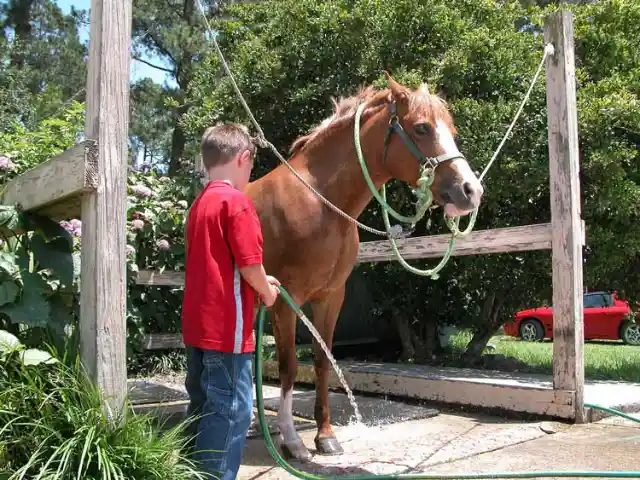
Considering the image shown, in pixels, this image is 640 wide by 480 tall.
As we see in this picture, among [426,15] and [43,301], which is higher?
[426,15]

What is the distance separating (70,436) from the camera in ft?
7.49

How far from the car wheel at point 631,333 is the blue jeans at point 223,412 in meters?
15.6

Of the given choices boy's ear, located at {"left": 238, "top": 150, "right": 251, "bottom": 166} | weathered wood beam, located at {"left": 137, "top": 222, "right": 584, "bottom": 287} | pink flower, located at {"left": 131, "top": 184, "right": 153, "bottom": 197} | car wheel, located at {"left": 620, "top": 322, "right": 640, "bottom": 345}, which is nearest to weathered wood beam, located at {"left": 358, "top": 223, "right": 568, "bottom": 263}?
weathered wood beam, located at {"left": 137, "top": 222, "right": 584, "bottom": 287}

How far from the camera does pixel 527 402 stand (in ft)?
14.4

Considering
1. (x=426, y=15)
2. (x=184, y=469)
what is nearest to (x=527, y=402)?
(x=184, y=469)

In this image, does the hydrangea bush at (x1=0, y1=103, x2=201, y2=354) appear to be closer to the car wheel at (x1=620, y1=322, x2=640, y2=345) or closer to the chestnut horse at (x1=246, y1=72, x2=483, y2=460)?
the chestnut horse at (x1=246, y1=72, x2=483, y2=460)

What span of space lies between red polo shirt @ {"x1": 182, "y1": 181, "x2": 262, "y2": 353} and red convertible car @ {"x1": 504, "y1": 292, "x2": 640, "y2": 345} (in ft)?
46.3

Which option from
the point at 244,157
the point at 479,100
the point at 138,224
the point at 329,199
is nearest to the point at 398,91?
the point at 329,199

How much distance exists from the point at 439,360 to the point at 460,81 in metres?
3.05

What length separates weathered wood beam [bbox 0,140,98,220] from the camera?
2.47 metres

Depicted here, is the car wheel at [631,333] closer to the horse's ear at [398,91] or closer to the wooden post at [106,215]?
the horse's ear at [398,91]

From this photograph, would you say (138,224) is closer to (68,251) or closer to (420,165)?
(68,251)

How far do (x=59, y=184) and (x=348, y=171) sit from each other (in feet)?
5.27

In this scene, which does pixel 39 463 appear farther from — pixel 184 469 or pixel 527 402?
pixel 527 402
